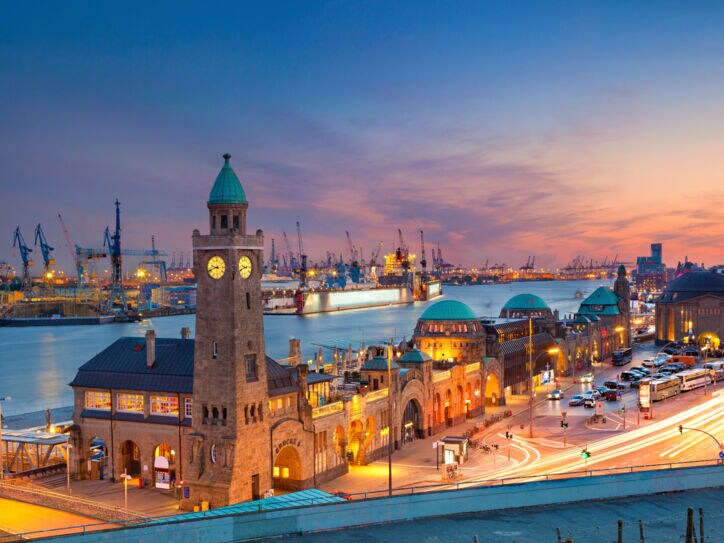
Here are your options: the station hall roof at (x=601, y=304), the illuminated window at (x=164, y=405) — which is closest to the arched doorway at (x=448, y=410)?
the illuminated window at (x=164, y=405)

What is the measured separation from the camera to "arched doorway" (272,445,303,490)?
5588 cm

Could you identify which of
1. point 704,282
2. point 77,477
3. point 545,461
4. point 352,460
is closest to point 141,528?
point 77,477

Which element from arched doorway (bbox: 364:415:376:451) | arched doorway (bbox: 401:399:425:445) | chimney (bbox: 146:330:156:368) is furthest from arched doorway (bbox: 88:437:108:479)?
arched doorway (bbox: 401:399:425:445)

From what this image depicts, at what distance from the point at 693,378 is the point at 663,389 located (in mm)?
11304

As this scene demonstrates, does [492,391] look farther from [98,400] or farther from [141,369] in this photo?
[98,400]

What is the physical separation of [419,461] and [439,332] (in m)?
31.9

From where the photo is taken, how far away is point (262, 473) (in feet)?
171

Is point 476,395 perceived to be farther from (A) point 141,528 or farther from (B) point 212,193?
(A) point 141,528

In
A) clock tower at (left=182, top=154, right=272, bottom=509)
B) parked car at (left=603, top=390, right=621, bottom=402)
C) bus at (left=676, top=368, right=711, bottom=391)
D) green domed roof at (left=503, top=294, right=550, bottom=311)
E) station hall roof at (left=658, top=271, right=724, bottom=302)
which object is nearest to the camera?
clock tower at (left=182, top=154, right=272, bottom=509)

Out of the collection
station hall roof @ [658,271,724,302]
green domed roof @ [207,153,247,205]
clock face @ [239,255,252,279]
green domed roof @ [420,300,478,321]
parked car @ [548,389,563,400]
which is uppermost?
green domed roof @ [207,153,247,205]

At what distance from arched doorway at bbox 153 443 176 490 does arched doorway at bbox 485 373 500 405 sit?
49.7m

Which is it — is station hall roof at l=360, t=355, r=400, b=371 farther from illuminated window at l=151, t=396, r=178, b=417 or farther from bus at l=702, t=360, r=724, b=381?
bus at l=702, t=360, r=724, b=381

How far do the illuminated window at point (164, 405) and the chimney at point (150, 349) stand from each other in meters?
2.96

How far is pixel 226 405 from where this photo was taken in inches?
1992
